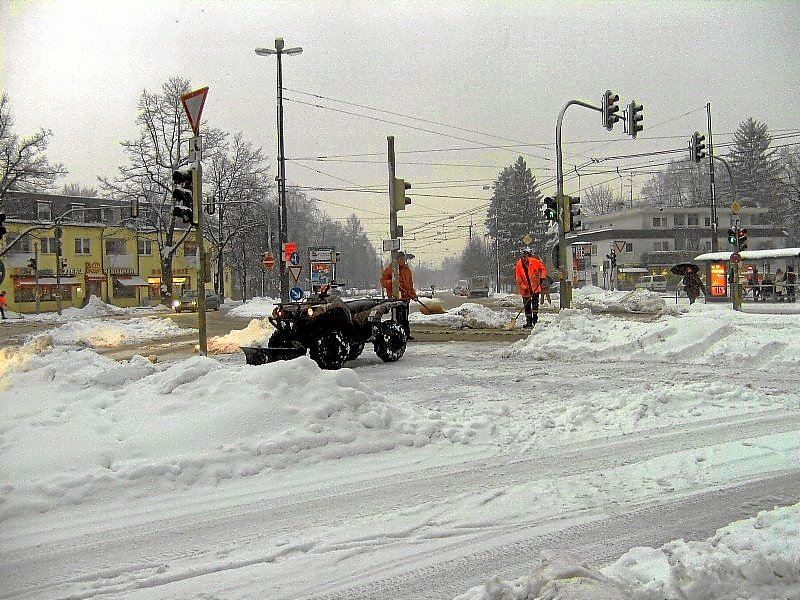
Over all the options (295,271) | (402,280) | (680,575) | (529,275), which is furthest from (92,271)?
(680,575)

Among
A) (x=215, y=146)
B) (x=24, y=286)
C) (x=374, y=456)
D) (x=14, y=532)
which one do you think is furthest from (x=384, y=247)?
(x=24, y=286)

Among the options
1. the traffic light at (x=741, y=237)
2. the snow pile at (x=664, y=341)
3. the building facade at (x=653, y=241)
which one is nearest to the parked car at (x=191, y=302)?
the traffic light at (x=741, y=237)

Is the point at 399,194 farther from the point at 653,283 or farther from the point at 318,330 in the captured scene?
the point at 653,283

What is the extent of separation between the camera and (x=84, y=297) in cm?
6166

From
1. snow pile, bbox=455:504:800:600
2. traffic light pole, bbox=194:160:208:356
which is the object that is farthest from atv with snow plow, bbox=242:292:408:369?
snow pile, bbox=455:504:800:600

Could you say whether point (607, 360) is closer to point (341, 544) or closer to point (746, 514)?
point (746, 514)

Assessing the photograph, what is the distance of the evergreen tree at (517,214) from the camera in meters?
78.1

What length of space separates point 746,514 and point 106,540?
4.16 m

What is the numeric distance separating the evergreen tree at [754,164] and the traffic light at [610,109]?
50.9 ft

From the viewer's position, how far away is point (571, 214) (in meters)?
22.9

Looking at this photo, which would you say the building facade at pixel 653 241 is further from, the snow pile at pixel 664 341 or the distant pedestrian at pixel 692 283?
the snow pile at pixel 664 341

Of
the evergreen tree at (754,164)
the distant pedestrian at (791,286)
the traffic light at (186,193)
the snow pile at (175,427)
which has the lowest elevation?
the snow pile at (175,427)

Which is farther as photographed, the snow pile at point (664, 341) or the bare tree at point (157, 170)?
the bare tree at point (157, 170)

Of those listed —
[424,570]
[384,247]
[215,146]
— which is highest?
[215,146]
